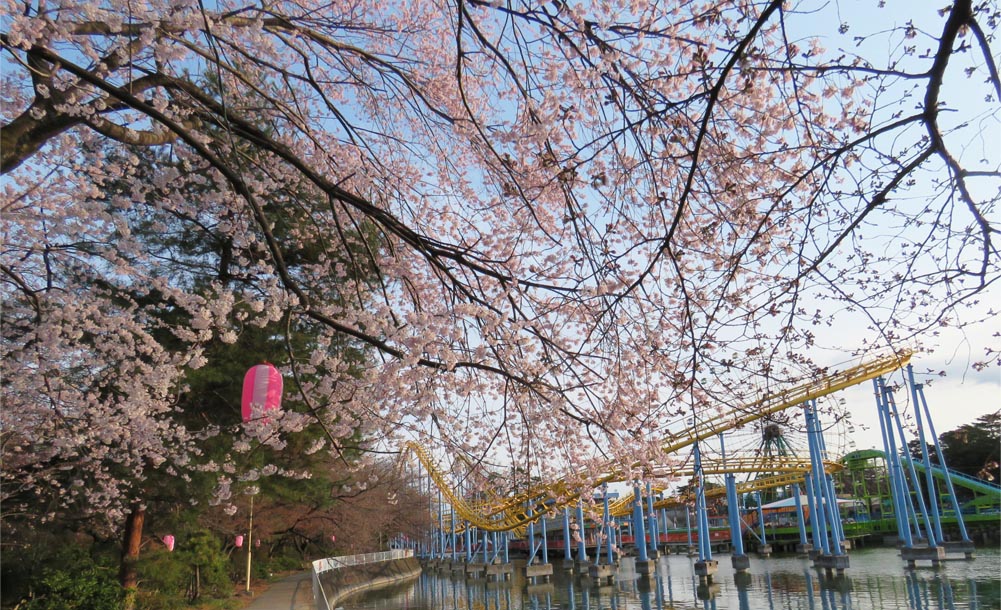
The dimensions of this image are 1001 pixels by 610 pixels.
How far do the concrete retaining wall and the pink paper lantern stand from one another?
23.9 ft

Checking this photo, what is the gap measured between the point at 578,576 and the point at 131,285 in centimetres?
2285

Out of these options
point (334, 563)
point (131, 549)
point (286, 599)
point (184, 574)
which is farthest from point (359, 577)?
point (131, 549)

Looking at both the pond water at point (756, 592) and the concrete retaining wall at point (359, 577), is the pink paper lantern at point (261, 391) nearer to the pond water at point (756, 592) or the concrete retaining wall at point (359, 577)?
the concrete retaining wall at point (359, 577)

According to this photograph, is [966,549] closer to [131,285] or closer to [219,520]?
[219,520]

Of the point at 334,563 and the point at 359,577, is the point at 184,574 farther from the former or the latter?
the point at 359,577

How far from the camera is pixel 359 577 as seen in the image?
2597 centimetres

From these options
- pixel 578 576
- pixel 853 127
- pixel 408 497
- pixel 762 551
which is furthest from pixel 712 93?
pixel 408 497

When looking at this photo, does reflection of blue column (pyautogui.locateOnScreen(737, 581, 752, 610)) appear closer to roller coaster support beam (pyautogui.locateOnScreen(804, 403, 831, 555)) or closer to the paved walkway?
roller coaster support beam (pyautogui.locateOnScreen(804, 403, 831, 555))

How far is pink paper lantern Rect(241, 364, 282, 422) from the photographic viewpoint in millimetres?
5895

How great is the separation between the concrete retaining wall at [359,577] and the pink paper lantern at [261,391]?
7.30 meters

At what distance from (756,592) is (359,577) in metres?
15.2

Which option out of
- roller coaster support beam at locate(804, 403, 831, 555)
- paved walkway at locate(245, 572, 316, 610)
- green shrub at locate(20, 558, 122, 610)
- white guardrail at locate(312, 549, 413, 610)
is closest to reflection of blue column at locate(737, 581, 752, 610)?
roller coaster support beam at locate(804, 403, 831, 555)

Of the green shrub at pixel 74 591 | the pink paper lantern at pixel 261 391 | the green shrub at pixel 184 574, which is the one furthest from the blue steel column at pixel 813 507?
the pink paper lantern at pixel 261 391

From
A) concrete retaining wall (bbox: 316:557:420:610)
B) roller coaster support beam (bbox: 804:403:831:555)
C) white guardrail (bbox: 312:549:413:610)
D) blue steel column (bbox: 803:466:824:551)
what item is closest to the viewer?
white guardrail (bbox: 312:549:413:610)
